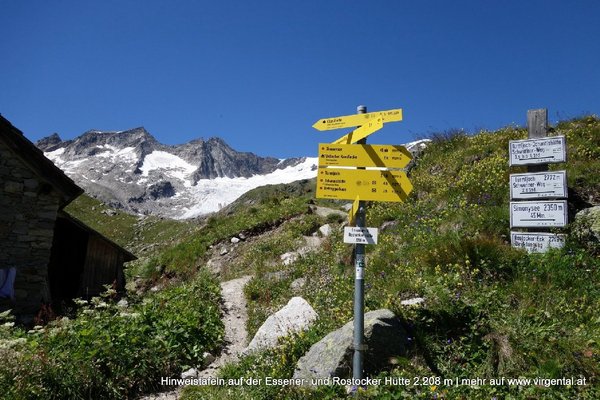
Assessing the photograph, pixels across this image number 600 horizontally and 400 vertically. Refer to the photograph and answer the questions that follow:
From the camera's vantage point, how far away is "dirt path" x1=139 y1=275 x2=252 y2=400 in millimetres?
7444

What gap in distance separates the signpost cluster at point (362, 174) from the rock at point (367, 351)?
1.21 ft

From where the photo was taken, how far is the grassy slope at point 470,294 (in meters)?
5.23

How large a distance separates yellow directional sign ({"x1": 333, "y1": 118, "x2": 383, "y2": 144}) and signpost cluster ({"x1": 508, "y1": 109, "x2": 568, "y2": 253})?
574cm

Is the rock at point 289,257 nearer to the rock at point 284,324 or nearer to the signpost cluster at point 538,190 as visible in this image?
the rock at point 284,324

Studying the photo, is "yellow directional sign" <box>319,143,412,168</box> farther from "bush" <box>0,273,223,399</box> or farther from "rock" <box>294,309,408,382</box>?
"bush" <box>0,273,223,399</box>

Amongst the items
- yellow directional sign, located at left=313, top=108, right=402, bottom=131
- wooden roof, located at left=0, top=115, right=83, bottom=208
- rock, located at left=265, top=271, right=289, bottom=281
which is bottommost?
rock, located at left=265, top=271, right=289, bottom=281

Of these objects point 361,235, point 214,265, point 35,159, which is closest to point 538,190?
point 361,235

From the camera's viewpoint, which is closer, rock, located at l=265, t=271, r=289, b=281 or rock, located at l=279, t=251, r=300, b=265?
rock, located at l=265, t=271, r=289, b=281

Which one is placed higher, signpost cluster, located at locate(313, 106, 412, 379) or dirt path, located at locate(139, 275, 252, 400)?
signpost cluster, located at locate(313, 106, 412, 379)

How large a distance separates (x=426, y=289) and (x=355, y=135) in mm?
3286

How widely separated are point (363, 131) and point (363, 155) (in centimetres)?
34

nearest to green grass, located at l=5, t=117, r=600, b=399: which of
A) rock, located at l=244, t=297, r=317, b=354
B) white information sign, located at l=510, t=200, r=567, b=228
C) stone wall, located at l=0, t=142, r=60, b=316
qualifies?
rock, located at l=244, t=297, r=317, b=354

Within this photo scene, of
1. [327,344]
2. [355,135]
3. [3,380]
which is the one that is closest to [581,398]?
[327,344]

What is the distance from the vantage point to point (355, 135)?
547 centimetres
